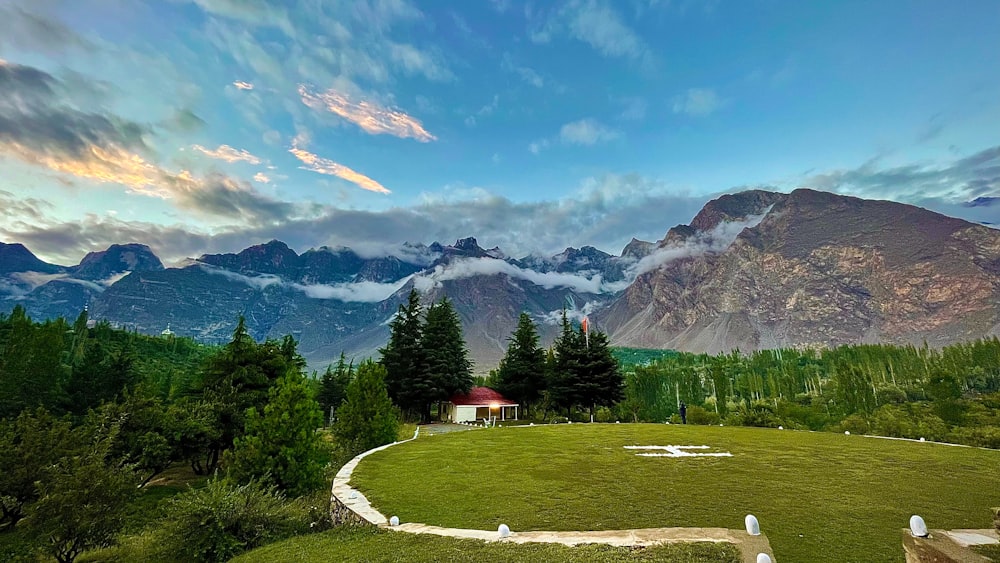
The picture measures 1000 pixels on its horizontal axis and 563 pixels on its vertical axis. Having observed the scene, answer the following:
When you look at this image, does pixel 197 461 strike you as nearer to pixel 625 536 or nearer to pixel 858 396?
pixel 625 536

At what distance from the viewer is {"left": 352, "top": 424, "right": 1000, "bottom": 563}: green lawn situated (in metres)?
7.57

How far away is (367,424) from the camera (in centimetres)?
2059

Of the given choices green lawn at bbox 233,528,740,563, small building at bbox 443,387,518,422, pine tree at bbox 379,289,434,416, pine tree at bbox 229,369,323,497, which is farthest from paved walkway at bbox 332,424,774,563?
small building at bbox 443,387,518,422

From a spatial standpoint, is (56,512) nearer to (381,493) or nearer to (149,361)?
(381,493)

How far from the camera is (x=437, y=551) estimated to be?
657cm

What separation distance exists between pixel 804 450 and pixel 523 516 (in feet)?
43.3

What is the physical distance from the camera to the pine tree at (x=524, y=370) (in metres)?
47.8

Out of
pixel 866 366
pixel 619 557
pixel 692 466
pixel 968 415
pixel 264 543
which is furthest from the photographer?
pixel 866 366

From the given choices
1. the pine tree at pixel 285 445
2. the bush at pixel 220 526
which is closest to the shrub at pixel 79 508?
the bush at pixel 220 526

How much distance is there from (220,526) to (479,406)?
37590mm

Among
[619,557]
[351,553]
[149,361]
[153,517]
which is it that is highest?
[149,361]

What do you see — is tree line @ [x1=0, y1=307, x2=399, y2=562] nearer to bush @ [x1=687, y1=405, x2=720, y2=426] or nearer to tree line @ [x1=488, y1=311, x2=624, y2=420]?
tree line @ [x1=488, y1=311, x2=624, y2=420]

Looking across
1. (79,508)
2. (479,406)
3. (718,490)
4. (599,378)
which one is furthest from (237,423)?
(599,378)

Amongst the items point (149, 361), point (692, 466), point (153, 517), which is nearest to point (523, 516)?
point (692, 466)
